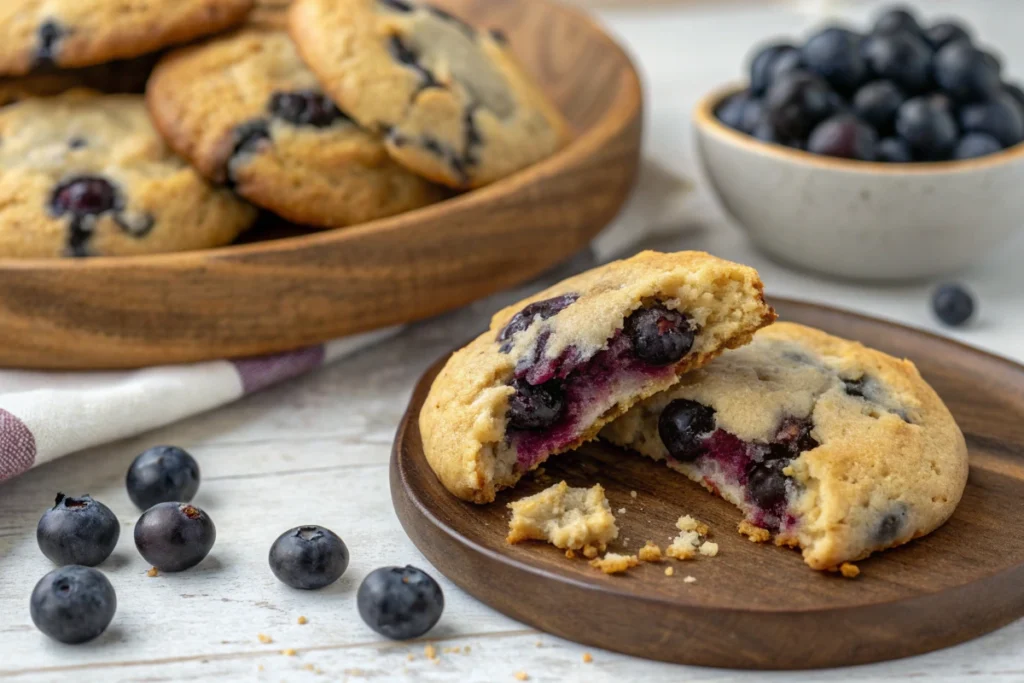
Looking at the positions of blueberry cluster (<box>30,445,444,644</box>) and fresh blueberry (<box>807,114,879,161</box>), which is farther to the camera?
fresh blueberry (<box>807,114,879,161</box>)

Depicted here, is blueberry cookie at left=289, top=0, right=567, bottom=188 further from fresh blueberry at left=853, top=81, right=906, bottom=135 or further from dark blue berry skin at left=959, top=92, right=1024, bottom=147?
dark blue berry skin at left=959, top=92, right=1024, bottom=147

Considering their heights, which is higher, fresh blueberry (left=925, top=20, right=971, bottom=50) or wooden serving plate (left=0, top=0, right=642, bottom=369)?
fresh blueberry (left=925, top=20, right=971, bottom=50)

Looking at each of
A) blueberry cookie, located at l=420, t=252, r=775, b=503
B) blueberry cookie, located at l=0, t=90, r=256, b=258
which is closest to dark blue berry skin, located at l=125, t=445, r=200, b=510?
blueberry cookie, located at l=420, t=252, r=775, b=503

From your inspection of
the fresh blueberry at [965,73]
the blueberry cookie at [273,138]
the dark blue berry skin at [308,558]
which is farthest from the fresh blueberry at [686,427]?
the fresh blueberry at [965,73]

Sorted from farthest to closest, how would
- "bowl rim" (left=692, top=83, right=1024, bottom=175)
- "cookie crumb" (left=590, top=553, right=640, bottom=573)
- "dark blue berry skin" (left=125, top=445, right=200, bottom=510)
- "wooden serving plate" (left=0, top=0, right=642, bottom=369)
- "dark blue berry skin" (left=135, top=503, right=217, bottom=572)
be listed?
1. "bowl rim" (left=692, top=83, right=1024, bottom=175)
2. "wooden serving plate" (left=0, top=0, right=642, bottom=369)
3. "dark blue berry skin" (left=125, top=445, right=200, bottom=510)
4. "dark blue berry skin" (left=135, top=503, right=217, bottom=572)
5. "cookie crumb" (left=590, top=553, right=640, bottom=573)

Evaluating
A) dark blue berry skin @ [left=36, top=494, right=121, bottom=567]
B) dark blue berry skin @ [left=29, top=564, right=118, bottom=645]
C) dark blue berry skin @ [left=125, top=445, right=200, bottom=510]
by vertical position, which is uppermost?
dark blue berry skin @ [left=29, top=564, right=118, bottom=645]

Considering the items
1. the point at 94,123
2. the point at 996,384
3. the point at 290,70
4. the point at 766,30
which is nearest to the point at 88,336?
the point at 94,123

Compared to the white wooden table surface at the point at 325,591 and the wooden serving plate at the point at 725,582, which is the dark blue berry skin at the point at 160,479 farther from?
the wooden serving plate at the point at 725,582
